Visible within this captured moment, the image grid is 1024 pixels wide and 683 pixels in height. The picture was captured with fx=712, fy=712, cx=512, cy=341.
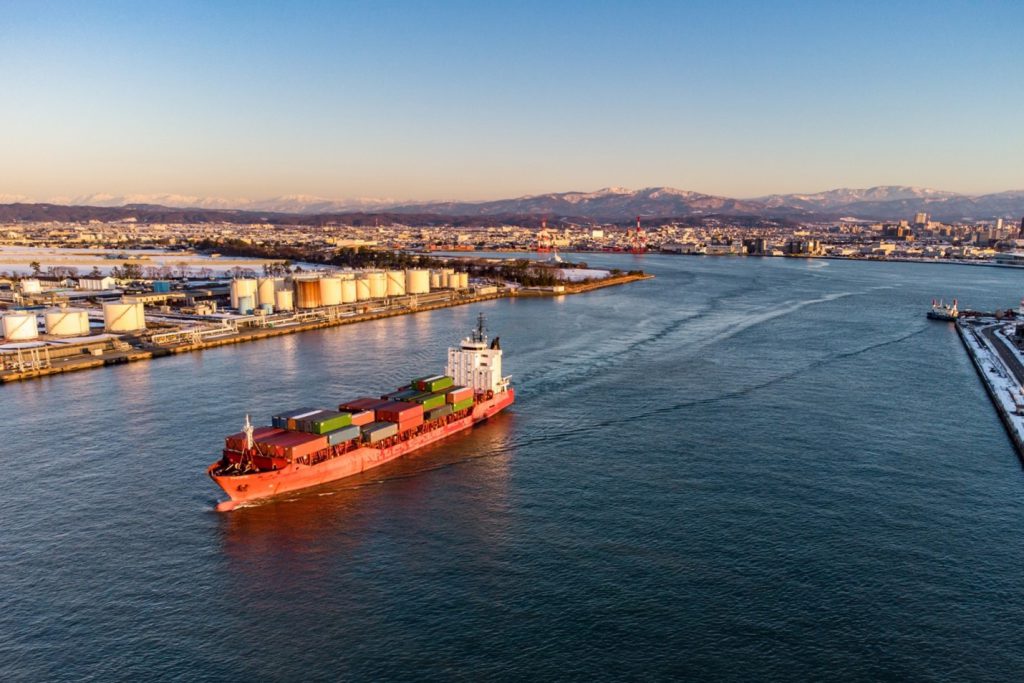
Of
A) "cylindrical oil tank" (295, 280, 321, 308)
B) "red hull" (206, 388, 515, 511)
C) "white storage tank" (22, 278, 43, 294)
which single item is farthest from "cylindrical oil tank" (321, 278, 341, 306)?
"red hull" (206, 388, 515, 511)

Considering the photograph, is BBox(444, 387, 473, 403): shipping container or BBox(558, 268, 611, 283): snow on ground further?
BBox(558, 268, 611, 283): snow on ground

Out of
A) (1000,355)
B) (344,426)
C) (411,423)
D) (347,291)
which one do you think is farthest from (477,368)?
(347,291)

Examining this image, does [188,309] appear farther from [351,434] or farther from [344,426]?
[351,434]

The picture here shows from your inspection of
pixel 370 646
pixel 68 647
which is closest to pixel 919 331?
pixel 370 646

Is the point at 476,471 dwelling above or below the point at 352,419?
below

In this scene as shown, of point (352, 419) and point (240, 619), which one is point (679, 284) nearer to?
point (352, 419)

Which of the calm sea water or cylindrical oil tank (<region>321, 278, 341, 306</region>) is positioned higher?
cylindrical oil tank (<region>321, 278, 341, 306</region>)

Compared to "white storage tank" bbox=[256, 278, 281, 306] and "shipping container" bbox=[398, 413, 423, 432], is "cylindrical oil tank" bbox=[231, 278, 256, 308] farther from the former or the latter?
"shipping container" bbox=[398, 413, 423, 432]

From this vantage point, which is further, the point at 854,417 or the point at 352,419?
the point at 854,417
